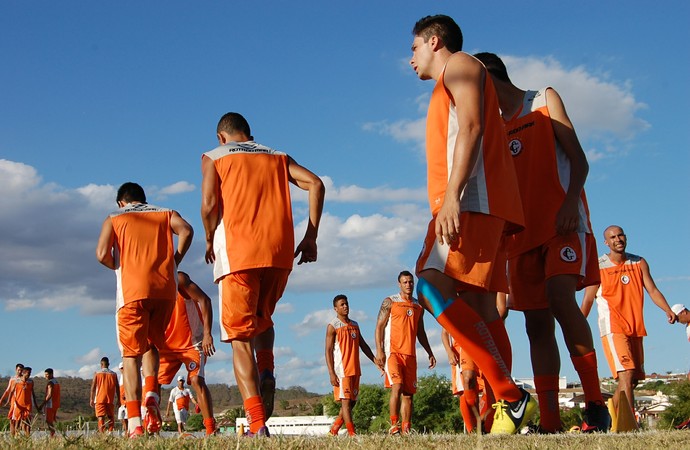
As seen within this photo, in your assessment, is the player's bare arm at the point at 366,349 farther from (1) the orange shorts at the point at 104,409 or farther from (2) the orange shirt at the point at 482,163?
(2) the orange shirt at the point at 482,163

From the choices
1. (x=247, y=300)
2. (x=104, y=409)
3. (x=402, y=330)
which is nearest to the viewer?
(x=247, y=300)

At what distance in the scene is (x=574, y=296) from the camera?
20.7 feet

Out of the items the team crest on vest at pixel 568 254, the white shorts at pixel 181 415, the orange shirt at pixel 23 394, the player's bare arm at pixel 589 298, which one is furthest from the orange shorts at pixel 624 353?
the orange shirt at pixel 23 394

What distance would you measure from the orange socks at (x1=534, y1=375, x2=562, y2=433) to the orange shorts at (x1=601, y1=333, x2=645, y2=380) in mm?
5794

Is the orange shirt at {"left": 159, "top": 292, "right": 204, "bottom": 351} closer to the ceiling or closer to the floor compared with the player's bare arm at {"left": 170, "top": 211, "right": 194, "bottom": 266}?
closer to the floor

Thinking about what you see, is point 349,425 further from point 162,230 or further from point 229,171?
point 229,171

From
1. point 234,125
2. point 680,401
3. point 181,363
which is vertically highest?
point 234,125

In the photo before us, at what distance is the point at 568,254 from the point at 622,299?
619 centimetres

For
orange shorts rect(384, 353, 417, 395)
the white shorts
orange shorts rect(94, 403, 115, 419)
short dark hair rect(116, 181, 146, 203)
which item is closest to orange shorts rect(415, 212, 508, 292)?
short dark hair rect(116, 181, 146, 203)

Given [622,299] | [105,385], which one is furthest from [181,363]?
[105,385]

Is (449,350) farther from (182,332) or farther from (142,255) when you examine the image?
(142,255)

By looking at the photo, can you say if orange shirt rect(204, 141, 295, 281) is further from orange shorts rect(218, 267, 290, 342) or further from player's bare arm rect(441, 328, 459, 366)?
player's bare arm rect(441, 328, 459, 366)

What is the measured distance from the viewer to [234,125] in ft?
24.0

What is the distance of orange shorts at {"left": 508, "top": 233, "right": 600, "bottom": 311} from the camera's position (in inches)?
250
